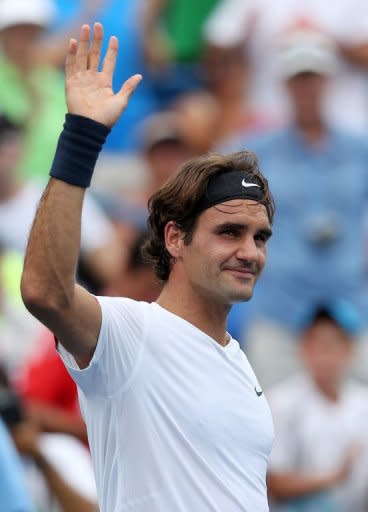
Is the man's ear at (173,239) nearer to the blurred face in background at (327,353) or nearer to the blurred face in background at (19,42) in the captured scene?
the blurred face in background at (327,353)

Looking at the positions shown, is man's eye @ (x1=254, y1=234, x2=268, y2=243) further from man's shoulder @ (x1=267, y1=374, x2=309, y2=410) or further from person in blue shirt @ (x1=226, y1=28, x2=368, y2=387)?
person in blue shirt @ (x1=226, y1=28, x2=368, y2=387)

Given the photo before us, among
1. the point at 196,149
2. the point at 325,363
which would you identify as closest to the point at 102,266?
the point at 196,149

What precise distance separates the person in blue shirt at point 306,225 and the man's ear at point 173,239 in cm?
423

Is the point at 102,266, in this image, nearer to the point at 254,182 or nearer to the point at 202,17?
the point at 202,17

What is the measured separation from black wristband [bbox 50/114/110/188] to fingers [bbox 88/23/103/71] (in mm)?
181

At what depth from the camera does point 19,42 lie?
10141 millimetres

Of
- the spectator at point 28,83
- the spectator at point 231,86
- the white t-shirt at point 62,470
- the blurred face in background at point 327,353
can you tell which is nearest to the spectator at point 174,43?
the spectator at point 231,86

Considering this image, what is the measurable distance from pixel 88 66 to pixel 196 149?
594cm

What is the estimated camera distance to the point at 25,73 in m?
10.2

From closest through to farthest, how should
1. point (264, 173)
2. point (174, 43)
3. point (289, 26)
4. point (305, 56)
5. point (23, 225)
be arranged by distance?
point (264, 173) < point (305, 56) < point (23, 225) < point (289, 26) < point (174, 43)

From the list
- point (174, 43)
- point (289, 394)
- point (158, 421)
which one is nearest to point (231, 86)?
point (174, 43)

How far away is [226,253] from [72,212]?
0.59 metres

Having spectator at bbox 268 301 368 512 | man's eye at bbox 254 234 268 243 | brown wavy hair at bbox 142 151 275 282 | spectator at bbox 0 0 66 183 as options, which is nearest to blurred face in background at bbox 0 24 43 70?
spectator at bbox 0 0 66 183

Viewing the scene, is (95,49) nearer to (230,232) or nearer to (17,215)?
(230,232)
